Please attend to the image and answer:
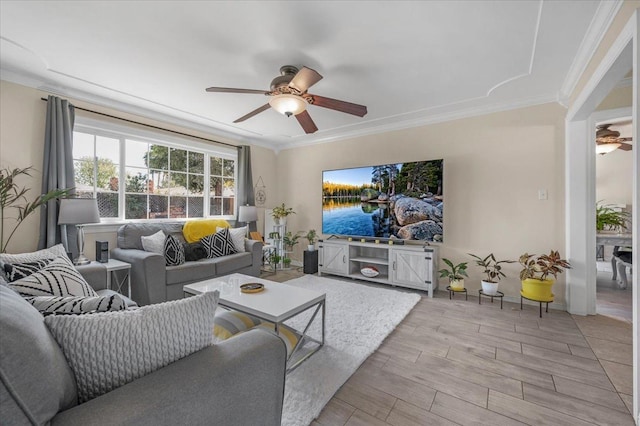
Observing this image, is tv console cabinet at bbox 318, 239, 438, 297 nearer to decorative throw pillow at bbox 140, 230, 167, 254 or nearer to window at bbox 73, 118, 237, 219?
window at bbox 73, 118, 237, 219

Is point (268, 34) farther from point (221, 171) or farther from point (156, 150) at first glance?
point (221, 171)

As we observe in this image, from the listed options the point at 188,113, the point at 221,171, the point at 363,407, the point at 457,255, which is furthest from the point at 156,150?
the point at 457,255

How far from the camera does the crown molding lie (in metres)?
1.73

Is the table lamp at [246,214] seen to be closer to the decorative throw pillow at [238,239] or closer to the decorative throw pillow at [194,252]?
the decorative throw pillow at [238,239]

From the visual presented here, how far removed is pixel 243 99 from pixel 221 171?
1793 millimetres

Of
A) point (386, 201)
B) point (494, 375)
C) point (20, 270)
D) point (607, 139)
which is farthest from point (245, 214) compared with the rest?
point (607, 139)

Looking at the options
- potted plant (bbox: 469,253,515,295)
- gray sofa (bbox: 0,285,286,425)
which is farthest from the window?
potted plant (bbox: 469,253,515,295)

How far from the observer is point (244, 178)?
15.9ft

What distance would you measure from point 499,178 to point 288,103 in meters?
2.76

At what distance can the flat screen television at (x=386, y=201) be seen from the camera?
3648 millimetres

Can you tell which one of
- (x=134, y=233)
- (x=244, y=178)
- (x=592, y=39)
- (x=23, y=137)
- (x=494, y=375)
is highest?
(x=592, y=39)

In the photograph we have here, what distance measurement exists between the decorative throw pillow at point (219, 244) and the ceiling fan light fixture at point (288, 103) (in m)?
2.08

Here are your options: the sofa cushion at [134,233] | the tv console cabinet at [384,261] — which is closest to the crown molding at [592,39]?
the tv console cabinet at [384,261]

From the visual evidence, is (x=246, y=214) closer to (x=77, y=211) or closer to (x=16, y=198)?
(x=77, y=211)
